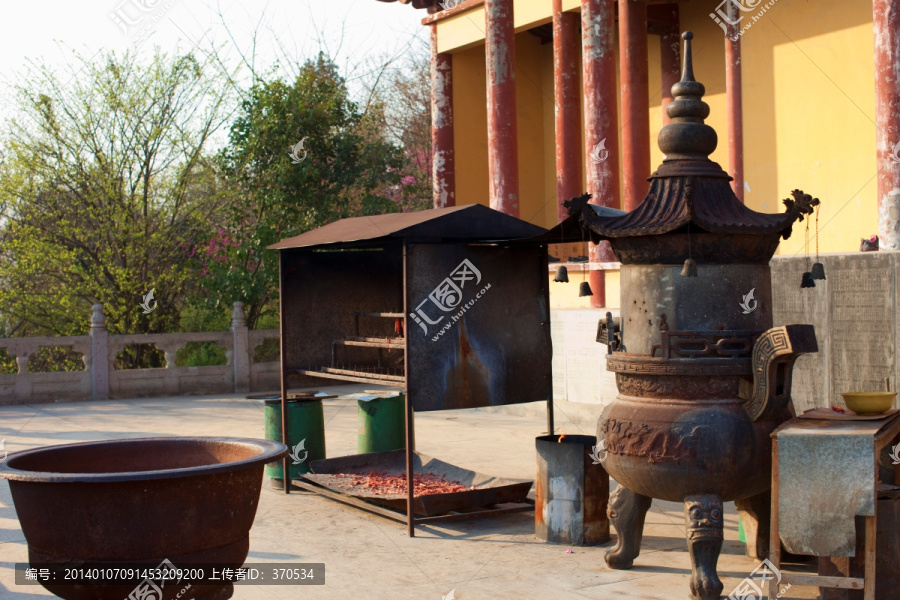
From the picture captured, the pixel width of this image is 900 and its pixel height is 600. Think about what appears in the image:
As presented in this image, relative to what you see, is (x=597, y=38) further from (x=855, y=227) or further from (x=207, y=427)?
(x=207, y=427)

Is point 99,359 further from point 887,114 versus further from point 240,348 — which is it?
point 887,114

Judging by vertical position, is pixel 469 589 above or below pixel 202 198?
below

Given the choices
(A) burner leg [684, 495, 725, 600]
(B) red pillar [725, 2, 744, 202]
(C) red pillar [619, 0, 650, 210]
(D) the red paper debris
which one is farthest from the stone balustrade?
(A) burner leg [684, 495, 725, 600]

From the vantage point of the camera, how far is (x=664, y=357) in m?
5.84

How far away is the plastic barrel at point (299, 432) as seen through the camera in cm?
934

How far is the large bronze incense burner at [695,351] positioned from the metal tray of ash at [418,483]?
5.90 feet

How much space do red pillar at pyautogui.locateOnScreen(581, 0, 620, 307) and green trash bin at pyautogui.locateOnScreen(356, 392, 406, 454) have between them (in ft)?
14.7

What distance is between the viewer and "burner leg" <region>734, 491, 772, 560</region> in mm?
6172

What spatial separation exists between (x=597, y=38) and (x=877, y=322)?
6651 millimetres

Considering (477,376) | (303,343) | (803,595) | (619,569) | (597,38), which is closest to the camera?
(803,595)

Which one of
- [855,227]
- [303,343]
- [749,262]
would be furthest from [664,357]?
[855,227]

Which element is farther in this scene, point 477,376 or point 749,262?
point 477,376

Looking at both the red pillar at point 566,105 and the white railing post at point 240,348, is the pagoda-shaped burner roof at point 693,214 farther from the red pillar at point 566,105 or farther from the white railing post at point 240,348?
the white railing post at point 240,348

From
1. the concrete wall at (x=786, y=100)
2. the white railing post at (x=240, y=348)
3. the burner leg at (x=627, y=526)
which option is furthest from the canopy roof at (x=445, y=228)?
the white railing post at (x=240, y=348)
